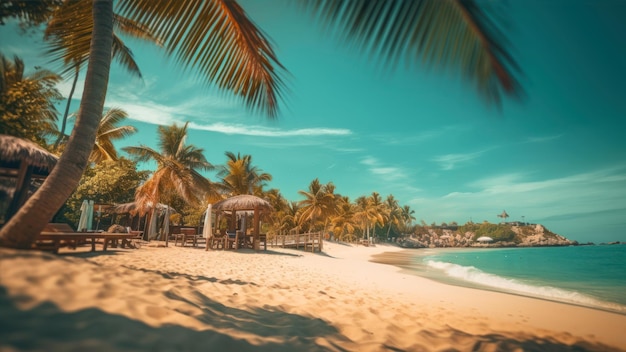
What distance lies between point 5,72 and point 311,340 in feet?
10.4

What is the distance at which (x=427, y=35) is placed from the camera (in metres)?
1.58

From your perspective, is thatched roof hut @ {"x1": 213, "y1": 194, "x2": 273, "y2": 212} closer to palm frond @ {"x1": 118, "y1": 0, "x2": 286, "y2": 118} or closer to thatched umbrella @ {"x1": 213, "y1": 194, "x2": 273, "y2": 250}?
thatched umbrella @ {"x1": 213, "y1": 194, "x2": 273, "y2": 250}

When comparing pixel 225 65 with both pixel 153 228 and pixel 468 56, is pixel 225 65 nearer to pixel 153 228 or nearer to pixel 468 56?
pixel 468 56

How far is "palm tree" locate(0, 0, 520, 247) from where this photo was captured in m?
1.49

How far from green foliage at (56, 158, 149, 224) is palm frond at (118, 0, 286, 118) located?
61.4 ft

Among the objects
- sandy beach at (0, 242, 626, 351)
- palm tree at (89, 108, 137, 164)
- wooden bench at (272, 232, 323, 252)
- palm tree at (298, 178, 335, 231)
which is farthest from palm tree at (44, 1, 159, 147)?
palm tree at (298, 178, 335, 231)

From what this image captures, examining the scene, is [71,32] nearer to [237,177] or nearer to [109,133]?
[109,133]

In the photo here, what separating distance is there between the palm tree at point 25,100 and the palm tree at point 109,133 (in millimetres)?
12074

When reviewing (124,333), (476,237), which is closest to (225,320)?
(124,333)

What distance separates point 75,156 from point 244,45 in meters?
2.22

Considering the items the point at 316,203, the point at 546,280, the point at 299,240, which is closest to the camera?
the point at 546,280

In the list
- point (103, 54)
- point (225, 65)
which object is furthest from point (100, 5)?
point (225, 65)

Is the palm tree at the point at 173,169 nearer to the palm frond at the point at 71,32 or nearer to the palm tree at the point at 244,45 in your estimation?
the palm frond at the point at 71,32

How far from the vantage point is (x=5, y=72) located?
1.78m
